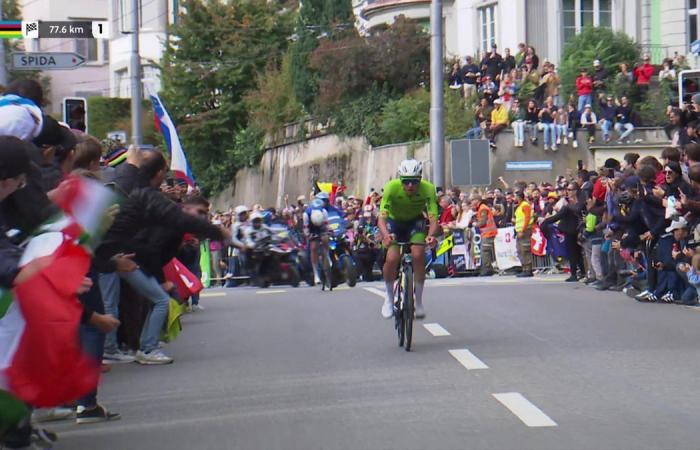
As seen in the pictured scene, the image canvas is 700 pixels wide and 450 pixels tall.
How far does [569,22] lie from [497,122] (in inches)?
264

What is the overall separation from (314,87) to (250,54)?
8.20 metres

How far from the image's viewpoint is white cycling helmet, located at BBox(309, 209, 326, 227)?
86.0 ft

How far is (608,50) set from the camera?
128 feet

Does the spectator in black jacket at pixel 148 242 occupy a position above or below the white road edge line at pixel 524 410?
above

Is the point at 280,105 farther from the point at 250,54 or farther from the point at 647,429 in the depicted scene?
the point at 647,429

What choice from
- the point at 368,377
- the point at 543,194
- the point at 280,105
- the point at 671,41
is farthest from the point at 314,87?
the point at 368,377

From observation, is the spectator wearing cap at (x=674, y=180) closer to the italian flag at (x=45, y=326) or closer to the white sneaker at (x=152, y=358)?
the white sneaker at (x=152, y=358)

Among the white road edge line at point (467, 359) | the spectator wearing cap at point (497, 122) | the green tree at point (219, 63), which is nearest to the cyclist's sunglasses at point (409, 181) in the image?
the white road edge line at point (467, 359)

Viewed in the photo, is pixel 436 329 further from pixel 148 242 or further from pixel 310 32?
pixel 310 32

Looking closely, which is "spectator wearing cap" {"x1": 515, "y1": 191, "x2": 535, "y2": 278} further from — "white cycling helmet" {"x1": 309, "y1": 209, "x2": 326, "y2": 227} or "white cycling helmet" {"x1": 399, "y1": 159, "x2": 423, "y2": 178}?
"white cycling helmet" {"x1": 399, "y1": 159, "x2": 423, "y2": 178}

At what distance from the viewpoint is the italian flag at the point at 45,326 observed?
22.5 ft

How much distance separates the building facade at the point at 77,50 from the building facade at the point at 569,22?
34.5 meters

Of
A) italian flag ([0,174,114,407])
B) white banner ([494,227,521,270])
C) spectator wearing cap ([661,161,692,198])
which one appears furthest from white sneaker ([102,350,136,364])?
white banner ([494,227,521,270])

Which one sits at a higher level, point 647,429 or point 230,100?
point 230,100
